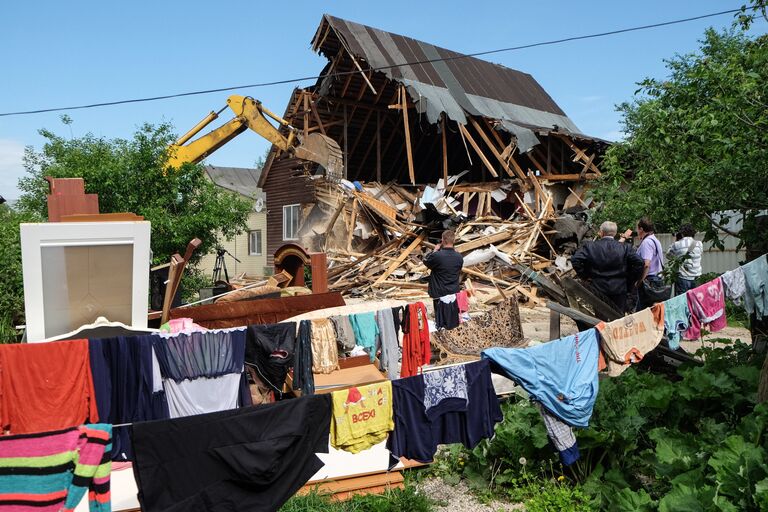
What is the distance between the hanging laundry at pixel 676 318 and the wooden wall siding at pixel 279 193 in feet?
72.2

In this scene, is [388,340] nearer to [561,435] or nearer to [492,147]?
[561,435]

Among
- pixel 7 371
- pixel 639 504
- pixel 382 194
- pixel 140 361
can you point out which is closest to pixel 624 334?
pixel 639 504

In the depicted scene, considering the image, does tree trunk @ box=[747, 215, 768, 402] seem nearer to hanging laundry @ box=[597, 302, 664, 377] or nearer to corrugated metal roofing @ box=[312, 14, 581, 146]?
hanging laundry @ box=[597, 302, 664, 377]

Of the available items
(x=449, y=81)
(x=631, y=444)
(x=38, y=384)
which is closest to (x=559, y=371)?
(x=631, y=444)

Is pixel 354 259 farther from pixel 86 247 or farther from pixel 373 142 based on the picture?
pixel 86 247

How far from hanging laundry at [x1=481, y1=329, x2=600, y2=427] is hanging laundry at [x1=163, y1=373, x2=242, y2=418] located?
2547 mm

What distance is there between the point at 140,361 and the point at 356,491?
245cm

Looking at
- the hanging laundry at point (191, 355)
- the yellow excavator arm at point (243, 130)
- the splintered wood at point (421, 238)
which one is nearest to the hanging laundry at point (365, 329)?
the hanging laundry at point (191, 355)

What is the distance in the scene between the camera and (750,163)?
658cm

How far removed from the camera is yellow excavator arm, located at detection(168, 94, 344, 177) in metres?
17.0

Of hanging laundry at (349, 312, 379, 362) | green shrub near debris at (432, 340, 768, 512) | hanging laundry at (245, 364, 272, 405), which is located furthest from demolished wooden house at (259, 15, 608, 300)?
hanging laundry at (245, 364, 272, 405)

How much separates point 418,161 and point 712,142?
69.5 ft

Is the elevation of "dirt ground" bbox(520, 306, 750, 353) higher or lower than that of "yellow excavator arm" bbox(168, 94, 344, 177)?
lower

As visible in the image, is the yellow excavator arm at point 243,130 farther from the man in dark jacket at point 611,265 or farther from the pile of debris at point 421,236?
the man in dark jacket at point 611,265
